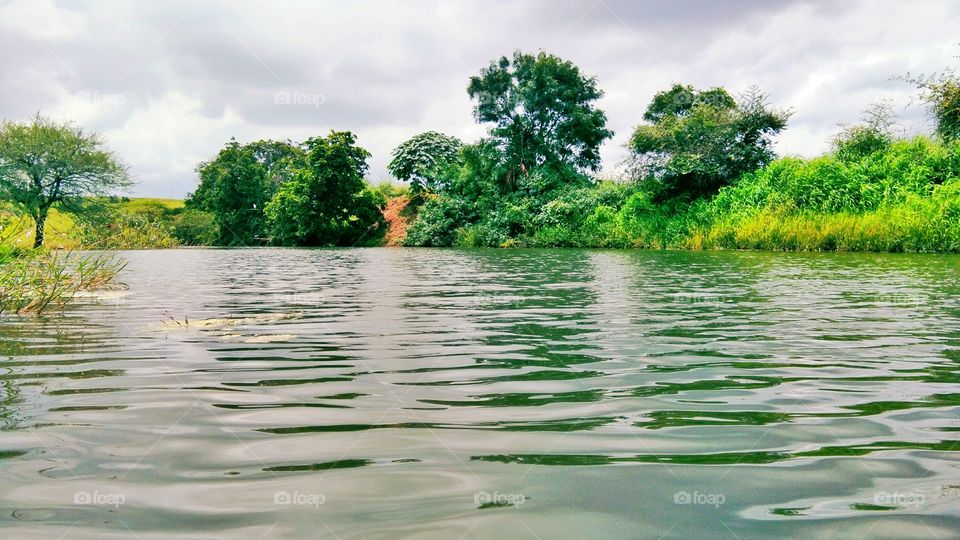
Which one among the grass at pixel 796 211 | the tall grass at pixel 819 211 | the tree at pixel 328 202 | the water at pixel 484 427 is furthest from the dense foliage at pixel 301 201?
the water at pixel 484 427

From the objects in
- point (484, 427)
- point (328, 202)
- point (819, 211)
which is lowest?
point (484, 427)

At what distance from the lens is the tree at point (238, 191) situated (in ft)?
188

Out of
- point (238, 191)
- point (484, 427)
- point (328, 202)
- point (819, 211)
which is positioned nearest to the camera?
point (484, 427)

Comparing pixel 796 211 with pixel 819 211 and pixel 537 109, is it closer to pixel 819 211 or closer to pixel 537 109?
pixel 819 211

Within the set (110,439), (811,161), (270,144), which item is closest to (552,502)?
(110,439)

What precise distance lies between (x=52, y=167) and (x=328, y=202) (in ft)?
58.7

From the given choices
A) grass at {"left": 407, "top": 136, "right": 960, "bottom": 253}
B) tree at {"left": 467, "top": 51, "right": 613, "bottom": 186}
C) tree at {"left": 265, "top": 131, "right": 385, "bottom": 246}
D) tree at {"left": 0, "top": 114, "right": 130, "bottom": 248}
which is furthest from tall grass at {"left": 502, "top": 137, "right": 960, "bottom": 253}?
tree at {"left": 0, "top": 114, "right": 130, "bottom": 248}

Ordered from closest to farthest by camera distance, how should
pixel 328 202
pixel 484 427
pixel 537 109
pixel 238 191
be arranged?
pixel 484 427, pixel 537 109, pixel 328 202, pixel 238 191

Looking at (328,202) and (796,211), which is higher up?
(328,202)

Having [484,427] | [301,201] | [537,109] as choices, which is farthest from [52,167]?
[484,427]

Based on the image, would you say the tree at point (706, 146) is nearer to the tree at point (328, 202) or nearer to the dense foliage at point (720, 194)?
the dense foliage at point (720, 194)

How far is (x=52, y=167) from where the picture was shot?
43.1 metres

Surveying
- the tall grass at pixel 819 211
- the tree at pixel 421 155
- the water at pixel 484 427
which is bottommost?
the water at pixel 484 427

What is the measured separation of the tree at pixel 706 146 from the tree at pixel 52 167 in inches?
1405
